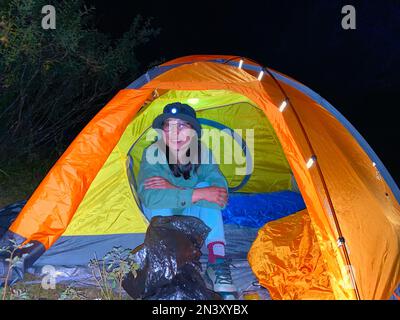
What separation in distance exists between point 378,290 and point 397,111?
614 cm

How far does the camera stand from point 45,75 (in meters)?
4.37

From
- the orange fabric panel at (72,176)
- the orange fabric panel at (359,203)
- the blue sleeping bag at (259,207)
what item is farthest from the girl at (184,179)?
the blue sleeping bag at (259,207)

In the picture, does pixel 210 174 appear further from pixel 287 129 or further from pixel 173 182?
pixel 287 129

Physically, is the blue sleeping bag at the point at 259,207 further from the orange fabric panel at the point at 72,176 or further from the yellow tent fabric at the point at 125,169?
the orange fabric panel at the point at 72,176

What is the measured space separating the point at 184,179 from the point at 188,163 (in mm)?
92

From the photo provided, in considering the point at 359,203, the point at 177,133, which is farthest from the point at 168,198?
the point at 359,203

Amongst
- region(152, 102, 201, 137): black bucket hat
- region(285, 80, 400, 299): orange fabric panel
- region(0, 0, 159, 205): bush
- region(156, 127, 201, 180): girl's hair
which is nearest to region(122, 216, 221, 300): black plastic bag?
region(156, 127, 201, 180): girl's hair

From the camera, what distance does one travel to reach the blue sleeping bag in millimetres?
3482

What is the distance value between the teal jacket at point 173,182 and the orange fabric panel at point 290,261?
1.38 ft

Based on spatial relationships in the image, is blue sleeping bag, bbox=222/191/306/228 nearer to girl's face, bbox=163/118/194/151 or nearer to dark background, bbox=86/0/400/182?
girl's face, bbox=163/118/194/151

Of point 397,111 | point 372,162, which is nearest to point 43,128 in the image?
point 372,162

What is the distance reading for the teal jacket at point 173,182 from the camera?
8.73 ft

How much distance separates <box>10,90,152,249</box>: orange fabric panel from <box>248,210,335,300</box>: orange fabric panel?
103 centimetres
